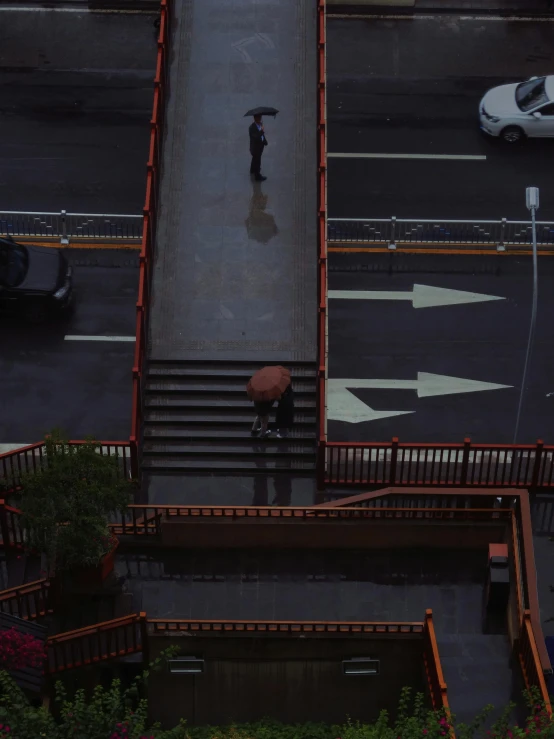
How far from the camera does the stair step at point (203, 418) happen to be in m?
27.4

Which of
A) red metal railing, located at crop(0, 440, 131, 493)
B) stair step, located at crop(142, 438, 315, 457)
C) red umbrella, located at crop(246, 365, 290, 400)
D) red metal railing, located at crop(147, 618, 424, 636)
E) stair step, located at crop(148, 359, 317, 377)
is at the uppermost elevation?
stair step, located at crop(148, 359, 317, 377)

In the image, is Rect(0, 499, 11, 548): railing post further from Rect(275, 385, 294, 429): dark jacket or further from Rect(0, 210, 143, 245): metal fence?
Rect(0, 210, 143, 245): metal fence

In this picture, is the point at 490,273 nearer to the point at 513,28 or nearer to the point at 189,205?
the point at 189,205

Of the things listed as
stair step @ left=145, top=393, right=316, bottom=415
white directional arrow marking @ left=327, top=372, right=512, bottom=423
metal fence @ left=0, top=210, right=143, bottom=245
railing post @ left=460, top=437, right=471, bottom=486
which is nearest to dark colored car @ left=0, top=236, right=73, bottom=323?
metal fence @ left=0, top=210, right=143, bottom=245

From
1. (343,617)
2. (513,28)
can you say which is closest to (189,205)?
(343,617)

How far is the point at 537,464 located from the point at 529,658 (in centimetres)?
443

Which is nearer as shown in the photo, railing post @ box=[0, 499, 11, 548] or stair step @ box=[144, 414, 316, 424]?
railing post @ box=[0, 499, 11, 548]

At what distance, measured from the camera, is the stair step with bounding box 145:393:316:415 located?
27531 millimetres

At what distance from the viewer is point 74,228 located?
34.5m

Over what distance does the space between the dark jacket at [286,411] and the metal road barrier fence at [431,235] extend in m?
8.46

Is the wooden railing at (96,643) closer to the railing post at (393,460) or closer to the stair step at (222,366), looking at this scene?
the railing post at (393,460)

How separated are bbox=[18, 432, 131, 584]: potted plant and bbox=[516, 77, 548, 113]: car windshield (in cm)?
1900

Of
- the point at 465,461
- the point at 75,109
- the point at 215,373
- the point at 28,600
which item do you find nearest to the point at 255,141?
the point at 215,373

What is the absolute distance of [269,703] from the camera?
24906 mm
